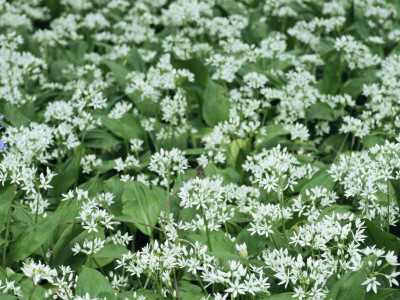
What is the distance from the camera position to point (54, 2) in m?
9.39

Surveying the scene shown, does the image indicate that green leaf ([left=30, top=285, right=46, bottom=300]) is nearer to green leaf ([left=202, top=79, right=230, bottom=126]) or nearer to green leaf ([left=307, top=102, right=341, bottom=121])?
green leaf ([left=202, top=79, right=230, bottom=126])

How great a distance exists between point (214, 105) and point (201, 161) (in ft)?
4.63

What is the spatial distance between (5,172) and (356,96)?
4048 millimetres

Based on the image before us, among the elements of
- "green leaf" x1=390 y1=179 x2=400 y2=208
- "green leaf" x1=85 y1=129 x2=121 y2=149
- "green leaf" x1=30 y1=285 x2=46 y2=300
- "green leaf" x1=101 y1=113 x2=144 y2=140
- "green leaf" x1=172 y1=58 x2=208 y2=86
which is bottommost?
"green leaf" x1=85 y1=129 x2=121 y2=149

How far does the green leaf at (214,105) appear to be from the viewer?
5.79 metres

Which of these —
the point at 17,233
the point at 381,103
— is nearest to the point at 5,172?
the point at 17,233

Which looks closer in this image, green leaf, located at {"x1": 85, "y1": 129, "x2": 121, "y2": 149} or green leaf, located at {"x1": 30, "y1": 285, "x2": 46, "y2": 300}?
green leaf, located at {"x1": 30, "y1": 285, "x2": 46, "y2": 300}

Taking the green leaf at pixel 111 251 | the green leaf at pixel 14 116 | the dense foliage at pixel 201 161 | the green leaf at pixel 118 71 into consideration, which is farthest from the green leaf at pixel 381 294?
the green leaf at pixel 118 71

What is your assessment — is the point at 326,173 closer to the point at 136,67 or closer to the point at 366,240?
the point at 366,240

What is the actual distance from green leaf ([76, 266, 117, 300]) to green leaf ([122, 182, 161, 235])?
2.54 ft

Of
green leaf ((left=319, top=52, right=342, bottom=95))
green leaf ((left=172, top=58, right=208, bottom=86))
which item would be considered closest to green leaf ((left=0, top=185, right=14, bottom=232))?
green leaf ((left=172, top=58, right=208, bottom=86))

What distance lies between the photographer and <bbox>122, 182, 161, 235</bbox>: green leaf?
4121 mm

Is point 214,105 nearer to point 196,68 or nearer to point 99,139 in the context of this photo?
point 196,68

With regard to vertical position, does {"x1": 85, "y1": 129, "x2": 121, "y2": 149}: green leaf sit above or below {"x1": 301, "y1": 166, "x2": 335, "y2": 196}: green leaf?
below
